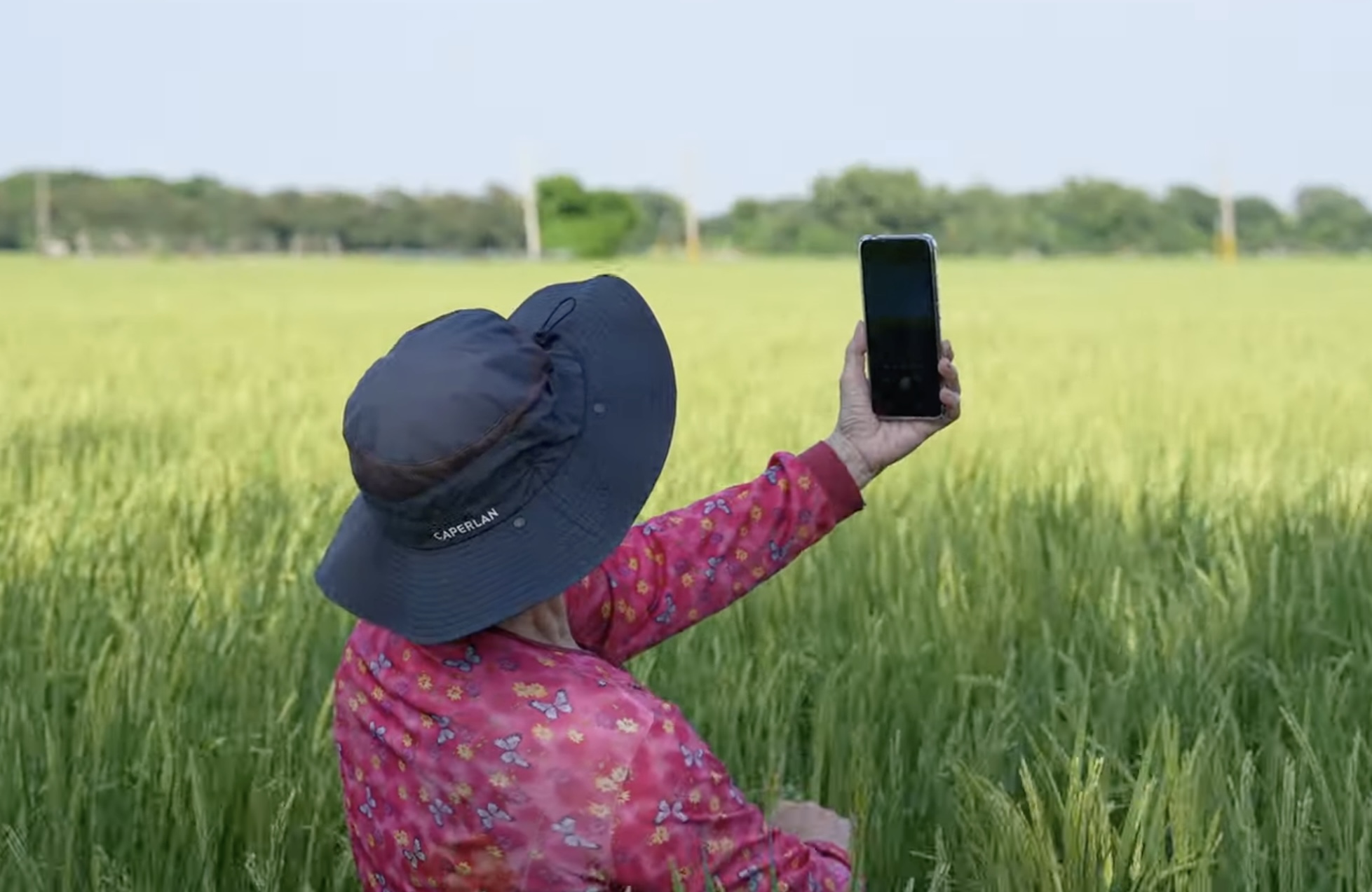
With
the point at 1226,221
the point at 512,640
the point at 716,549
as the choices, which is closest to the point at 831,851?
the point at 716,549

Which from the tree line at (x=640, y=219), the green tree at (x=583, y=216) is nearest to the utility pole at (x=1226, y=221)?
the tree line at (x=640, y=219)

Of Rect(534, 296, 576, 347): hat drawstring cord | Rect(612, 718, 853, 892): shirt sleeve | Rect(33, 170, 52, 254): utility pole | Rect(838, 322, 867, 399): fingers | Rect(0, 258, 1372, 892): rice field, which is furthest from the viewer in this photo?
Rect(33, 170, 52, 254): utility pole

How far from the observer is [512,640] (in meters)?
1.21

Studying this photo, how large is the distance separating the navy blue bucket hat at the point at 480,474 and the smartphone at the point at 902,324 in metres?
0.31

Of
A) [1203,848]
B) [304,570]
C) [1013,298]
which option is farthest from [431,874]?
[1013,298]

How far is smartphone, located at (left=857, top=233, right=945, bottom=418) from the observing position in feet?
4.82

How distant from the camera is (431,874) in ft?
4.10

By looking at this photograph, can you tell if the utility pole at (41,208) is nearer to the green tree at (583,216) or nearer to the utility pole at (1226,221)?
the green tree at (583,216)

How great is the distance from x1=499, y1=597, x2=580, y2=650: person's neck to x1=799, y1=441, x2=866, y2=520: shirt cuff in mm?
300

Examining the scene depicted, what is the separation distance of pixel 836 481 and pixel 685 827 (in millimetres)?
430

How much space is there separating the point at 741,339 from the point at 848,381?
366 inches

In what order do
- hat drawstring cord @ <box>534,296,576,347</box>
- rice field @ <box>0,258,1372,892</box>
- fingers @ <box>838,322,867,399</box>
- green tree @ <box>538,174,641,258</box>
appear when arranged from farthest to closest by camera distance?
green tree @ <box>538,174,641,258</box> < rice field @ <box>0,258,1372,892</box> < fingers @ <box>838,322,867,399</box> < hat drawstring cord @ <box>534,296,576,347</box>

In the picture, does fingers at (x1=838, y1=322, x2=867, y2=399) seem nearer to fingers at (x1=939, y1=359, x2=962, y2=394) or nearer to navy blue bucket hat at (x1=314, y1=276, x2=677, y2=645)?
fingers at (x1=939, y1=359, x2=962, y2=394)

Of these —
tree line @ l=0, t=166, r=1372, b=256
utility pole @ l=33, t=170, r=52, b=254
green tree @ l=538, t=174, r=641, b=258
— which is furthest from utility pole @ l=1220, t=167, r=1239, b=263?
utility pole @ l=33, t=170, r=52, b=254
